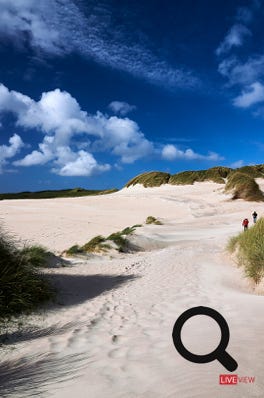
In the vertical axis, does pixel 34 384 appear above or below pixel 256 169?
below

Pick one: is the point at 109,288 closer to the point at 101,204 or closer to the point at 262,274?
the point at 262,274

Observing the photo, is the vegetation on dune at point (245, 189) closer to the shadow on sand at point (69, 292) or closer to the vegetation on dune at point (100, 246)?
the vegetation on dune at point (100, 246)

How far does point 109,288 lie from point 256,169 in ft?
150

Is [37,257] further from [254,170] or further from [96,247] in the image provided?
[254,170]

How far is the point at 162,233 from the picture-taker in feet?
66.9

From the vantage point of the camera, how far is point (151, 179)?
58.7m

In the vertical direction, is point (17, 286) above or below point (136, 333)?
above

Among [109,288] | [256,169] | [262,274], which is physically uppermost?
[256,169]

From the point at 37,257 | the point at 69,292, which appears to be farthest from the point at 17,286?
the point at 37,257

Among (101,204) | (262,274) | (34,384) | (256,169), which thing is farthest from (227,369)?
(256,169)

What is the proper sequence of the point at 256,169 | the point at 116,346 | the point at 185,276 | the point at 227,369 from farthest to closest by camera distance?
the point at 256,169 → the point at 185,276 → the point at 116,346 → the point at 227,369

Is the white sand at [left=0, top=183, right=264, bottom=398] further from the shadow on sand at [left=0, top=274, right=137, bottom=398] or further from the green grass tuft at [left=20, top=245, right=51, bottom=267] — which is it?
the green grass tuft at [left=20, top=245, right=51, bottom=267]

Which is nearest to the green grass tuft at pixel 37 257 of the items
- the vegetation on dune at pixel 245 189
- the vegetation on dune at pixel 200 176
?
the vegetation on dune at pixel 245 189

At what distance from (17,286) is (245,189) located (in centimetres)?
3256
